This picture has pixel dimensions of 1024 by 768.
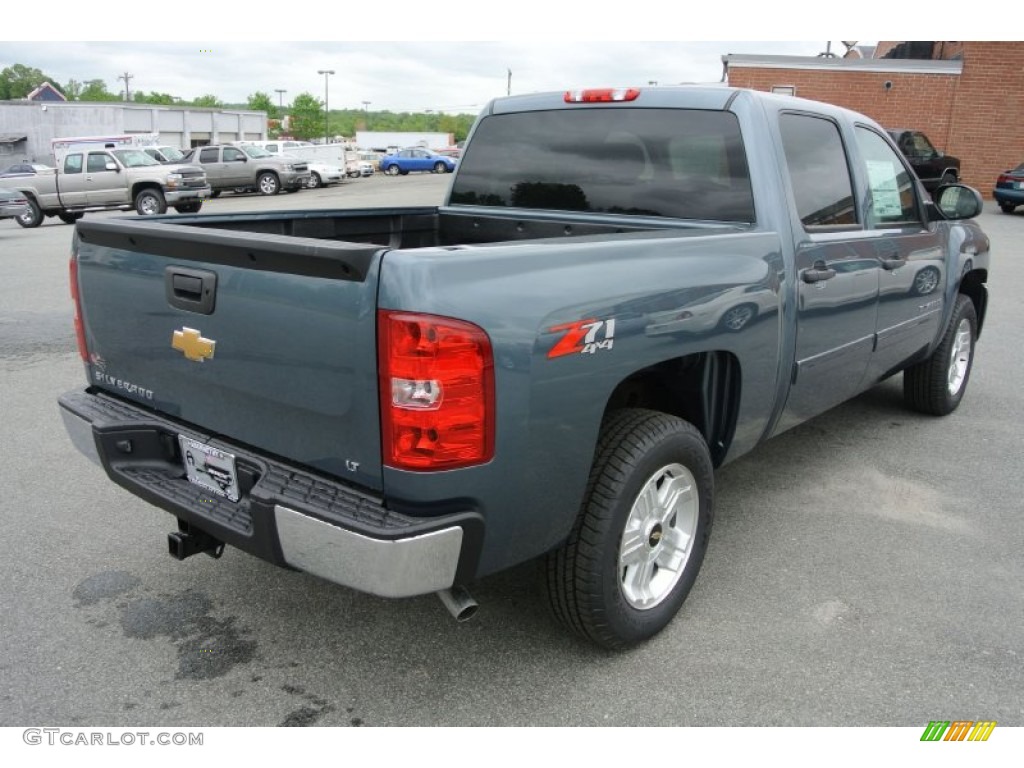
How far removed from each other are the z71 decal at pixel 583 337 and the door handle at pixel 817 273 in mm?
1343

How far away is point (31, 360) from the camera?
6.96 meters

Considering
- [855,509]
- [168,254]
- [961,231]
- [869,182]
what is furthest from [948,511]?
[168,254]

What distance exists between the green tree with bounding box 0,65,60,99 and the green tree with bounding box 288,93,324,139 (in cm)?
3566

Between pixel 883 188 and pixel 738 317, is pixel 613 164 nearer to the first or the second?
pixel 738 317

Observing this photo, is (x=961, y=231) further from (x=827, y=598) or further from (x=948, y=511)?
(x=827, y=598)

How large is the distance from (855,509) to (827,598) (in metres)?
1.00

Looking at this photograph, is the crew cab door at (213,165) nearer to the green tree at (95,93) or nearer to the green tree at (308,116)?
the green tree at (308,116)

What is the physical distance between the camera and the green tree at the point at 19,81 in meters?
109

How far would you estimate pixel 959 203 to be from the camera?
496 centimetres

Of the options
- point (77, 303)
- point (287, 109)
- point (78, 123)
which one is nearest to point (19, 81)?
point (287, 109)

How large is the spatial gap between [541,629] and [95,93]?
444ft

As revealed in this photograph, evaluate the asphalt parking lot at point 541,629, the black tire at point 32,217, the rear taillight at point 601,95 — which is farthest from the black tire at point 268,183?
the rear taillight at point 601,95

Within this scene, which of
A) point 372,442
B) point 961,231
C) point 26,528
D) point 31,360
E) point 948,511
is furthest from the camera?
point 31,360

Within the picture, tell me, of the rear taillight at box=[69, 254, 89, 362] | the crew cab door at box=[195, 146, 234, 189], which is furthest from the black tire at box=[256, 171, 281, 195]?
the rear taillight at box=[69, 254, 89, 362]
